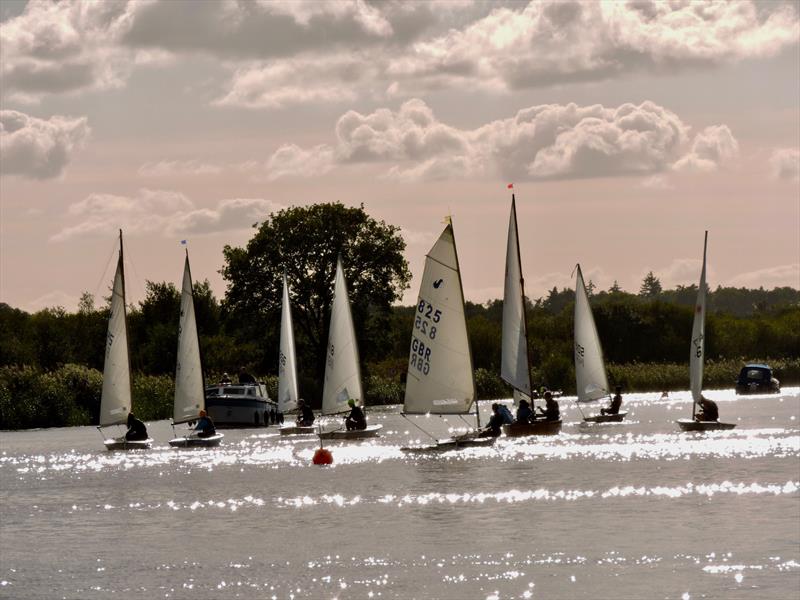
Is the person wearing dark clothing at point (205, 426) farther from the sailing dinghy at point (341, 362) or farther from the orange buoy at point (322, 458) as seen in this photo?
the orange buoy at point (322, 458)

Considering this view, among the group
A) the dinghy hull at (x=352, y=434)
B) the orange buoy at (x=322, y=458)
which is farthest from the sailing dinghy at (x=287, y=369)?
the orange buoy at (x=322, y=458)

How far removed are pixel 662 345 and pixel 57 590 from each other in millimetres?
136620

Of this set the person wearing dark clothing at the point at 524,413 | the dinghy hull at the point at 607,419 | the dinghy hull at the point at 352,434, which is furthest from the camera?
the dinghy hull at the point at 607,419

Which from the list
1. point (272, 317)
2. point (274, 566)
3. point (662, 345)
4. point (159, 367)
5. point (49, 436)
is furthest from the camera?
point (662, 345)

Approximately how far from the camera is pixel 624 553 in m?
33.8

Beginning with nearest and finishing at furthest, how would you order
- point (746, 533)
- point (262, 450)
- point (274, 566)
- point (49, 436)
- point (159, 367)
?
1. point (274, 566)
2. point (746, 533)
3. point (262, 450)
4. point (49, 436)
5. point (159, 367)

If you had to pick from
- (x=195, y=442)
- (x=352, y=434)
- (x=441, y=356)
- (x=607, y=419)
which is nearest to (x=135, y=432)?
(x=195, y=442)

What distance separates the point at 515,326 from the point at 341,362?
824 cm

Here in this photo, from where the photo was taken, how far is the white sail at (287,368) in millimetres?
81062

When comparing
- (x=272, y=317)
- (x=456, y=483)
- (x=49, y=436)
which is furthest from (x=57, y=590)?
(x=272, y=317)

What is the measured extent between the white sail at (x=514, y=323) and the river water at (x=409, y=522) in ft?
9.69

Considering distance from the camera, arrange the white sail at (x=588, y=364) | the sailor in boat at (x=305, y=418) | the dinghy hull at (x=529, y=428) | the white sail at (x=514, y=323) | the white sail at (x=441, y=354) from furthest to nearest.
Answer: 1. the white sail at (x=588, y=364)
2. the sailor in boat at (x=305, y=418)
3. the white sail at (x=514, y=323)
4. the dinghy hull at (x=529, y=428)
5. the white sail at (x=441, y=354)

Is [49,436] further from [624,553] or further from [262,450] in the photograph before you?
[624,553]

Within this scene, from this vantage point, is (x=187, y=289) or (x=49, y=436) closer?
(x=187, y=289)
